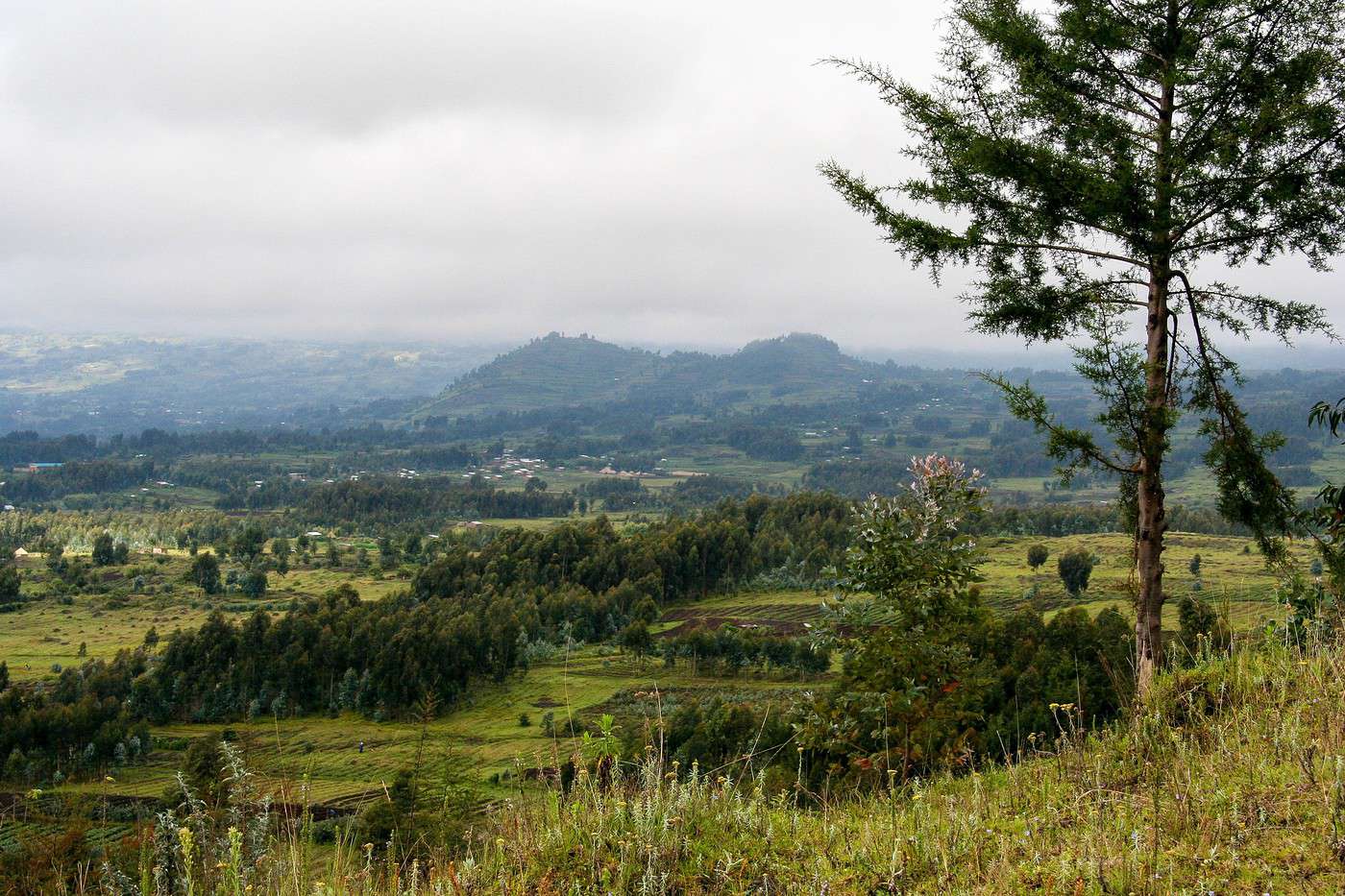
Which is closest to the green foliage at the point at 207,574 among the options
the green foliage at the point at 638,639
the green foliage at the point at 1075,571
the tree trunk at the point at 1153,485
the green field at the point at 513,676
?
the green field at the point at 513,676

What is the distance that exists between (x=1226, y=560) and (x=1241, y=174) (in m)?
101

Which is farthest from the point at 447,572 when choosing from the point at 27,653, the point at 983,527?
the point at 983,527

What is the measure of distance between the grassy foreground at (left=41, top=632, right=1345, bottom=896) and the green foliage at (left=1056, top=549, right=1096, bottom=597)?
86.9 m

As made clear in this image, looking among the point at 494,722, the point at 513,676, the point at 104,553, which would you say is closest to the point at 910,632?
the point at 494,722

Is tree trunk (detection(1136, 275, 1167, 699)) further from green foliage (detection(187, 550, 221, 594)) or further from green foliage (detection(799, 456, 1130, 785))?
green foliage (detection(187, 550, 221, 594))

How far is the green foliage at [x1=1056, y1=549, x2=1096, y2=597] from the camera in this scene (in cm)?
8306

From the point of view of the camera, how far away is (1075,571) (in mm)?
83625

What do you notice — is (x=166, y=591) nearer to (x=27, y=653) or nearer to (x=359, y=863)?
(x=27, y=653)

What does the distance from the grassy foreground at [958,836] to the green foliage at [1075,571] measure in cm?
8687

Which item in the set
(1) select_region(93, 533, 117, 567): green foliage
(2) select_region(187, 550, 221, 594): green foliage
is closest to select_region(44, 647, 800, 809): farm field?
(2) select_region(187, 550, 221, 594): green foliage

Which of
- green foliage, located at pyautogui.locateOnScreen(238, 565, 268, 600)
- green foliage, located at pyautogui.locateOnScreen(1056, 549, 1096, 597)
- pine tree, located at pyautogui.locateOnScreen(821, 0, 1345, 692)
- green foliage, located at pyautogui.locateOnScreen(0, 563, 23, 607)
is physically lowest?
green foliage, located at pyautogui.locateOnScreen(238, 565, 268, 600)

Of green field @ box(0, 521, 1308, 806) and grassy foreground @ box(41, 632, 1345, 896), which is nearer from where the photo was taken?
grassy foreground @ box(41, 632, 1345, 896)

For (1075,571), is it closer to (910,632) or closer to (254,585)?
(910,632)

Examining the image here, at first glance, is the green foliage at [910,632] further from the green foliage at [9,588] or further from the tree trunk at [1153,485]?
the green foliage at [9,588]
